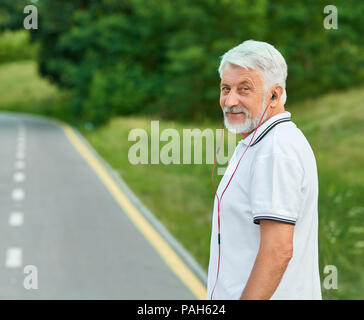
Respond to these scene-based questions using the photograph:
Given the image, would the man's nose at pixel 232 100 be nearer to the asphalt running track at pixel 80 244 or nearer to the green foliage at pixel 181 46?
the asphalt running track at pixel 80 244

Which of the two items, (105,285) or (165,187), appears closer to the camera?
(105,285)

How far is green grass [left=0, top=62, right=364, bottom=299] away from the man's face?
3.80 metres

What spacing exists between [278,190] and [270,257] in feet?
0.72

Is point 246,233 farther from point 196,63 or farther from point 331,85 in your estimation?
point 331,85

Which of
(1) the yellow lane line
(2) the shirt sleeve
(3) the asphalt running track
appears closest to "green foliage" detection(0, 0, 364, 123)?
(1) the yellow lane line

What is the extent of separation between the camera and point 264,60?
2.19m

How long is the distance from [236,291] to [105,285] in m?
4.89

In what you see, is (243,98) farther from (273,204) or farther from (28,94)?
(28,94)

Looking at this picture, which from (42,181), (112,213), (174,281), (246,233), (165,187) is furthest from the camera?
(42,181)

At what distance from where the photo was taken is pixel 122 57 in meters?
33.9

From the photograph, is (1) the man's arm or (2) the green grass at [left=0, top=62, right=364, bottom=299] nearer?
(1) the man's arm

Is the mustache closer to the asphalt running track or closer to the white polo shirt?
the white polo shirt

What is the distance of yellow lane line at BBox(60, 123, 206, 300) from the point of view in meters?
7.11
